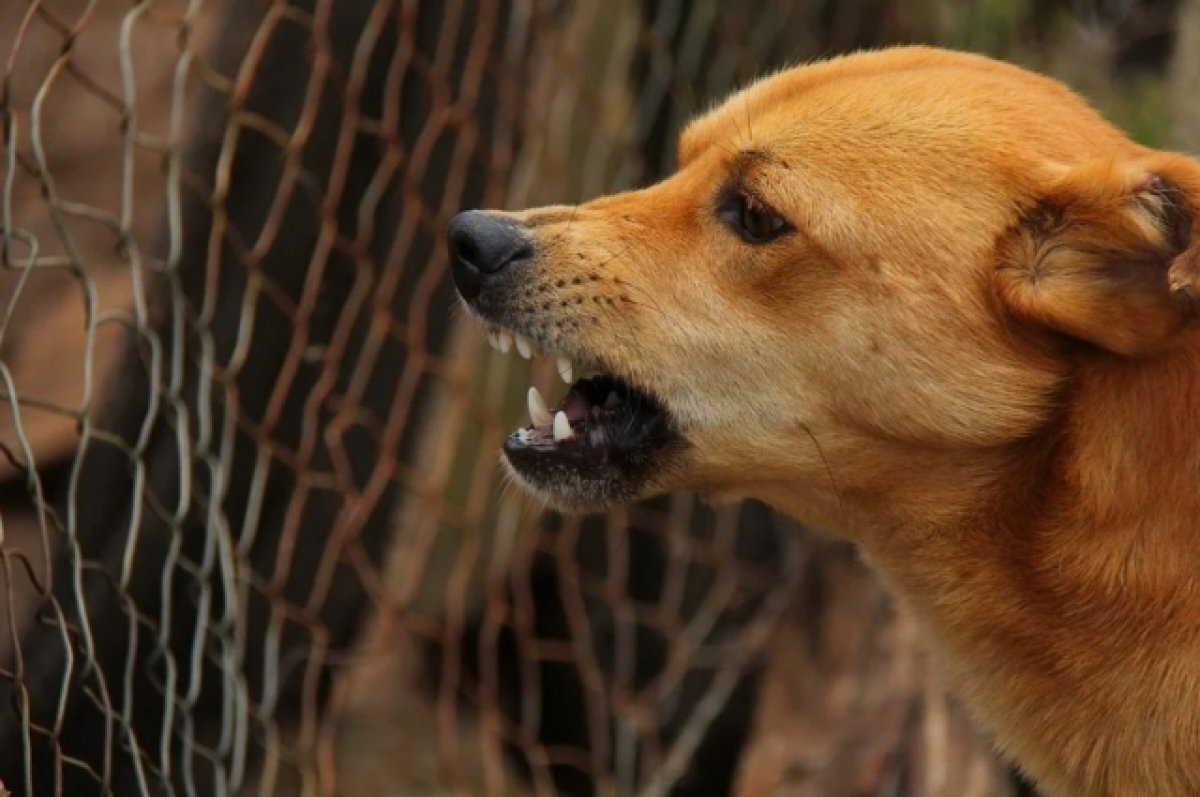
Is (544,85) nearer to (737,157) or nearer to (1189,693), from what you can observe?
(737,157)

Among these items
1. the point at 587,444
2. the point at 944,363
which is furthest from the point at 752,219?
the point at 587,444

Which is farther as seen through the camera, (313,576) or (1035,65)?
(1035,65)

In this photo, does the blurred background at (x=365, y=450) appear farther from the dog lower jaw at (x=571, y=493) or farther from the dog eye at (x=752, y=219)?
the dog eye at (x=752, y=219)

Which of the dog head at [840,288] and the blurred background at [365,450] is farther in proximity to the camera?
the blurred background at [365,450]

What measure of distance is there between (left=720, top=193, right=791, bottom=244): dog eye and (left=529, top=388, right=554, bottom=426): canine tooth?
496 millimetres

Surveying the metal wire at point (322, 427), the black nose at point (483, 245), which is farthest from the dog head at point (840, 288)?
the metal wire at point (322, 427)

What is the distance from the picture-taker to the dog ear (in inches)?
107

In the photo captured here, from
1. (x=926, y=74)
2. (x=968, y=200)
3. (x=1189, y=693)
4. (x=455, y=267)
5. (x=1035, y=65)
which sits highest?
(x=1035, y=65)

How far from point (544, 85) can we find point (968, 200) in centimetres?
225

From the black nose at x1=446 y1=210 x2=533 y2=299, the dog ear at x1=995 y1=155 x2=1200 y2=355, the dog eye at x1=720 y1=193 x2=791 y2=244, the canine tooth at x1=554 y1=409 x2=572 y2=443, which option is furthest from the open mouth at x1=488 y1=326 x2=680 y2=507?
the dog ear at x1=995 y1=155 x2=1200 y2=355

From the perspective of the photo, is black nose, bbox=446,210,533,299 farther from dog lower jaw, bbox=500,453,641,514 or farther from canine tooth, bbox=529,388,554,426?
dog lower jaw, bbox=500,453,641,514

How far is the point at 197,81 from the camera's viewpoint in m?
4.44

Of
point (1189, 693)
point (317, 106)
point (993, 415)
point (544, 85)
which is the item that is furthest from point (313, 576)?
point (1189, 693)

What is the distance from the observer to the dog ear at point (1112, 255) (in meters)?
2.73
